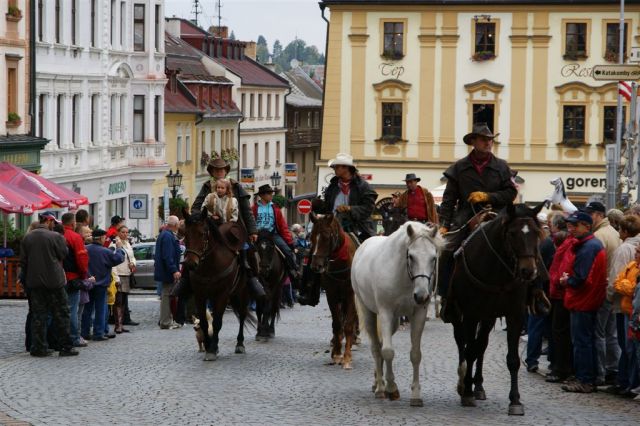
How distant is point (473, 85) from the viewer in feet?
199

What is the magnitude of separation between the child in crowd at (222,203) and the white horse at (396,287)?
3812 millimetres

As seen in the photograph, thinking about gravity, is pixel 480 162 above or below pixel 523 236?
above

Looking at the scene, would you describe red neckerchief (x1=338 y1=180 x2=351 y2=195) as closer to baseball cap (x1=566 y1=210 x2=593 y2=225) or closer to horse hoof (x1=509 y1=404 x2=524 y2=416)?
baseball cap (x1=566 y1=210 x2=593 y2=225)

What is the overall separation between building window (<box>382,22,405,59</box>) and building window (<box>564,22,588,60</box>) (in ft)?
22.1

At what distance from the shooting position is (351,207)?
59.7ft

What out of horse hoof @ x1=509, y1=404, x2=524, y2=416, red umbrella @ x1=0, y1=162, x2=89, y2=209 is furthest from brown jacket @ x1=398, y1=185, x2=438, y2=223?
red umbrella @ x1=0, y1=162, x2=89, y2=209

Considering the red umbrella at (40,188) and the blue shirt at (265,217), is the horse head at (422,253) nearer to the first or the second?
the blue shirt at (265,217)

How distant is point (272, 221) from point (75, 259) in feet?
9.77

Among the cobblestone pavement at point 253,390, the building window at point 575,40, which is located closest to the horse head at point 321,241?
the cobblestone pavement at point 253,390

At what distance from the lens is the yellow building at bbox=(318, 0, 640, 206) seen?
60.1 meters

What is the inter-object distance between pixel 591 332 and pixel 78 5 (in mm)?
41613

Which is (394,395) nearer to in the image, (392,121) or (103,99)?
(103,99)

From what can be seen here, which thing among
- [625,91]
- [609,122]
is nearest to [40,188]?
[625,91]

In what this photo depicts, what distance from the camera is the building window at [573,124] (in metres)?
60.6
